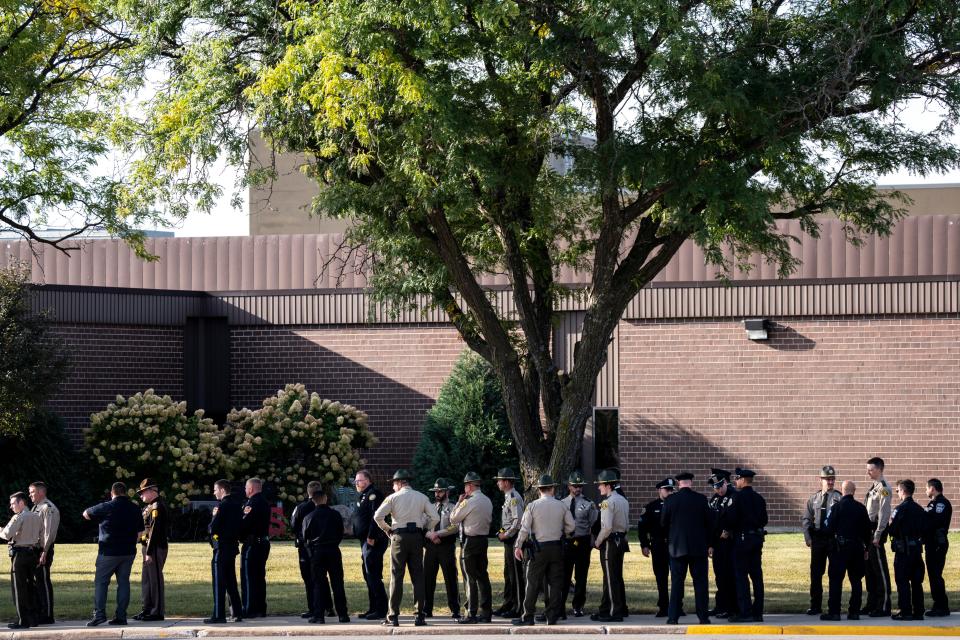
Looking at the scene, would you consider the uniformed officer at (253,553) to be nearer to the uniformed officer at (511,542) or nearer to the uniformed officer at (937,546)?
the uniformed officer at (511,542)

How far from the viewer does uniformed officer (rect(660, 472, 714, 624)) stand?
52.3 ft

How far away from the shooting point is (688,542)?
52.5ft

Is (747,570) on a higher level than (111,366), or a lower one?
lower

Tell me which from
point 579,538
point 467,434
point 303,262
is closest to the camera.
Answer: point 579,538

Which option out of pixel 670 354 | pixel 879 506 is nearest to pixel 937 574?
pixel 879 506

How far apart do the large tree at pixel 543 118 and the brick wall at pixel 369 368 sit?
11.3 metres

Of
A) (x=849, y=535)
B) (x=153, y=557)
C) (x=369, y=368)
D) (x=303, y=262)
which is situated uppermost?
(x=303, y=262)

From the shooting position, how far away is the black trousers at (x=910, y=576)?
53.2ft

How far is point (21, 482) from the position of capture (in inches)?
1062

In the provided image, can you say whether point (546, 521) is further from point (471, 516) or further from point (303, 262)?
point (303, 262)

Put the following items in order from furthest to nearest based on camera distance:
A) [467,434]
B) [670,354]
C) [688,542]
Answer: [670,354] → [467,434] → [688,542]

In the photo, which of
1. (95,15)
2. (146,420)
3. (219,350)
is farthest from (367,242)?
(219,350)

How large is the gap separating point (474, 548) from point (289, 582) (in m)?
4.96

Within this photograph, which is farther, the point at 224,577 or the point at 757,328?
the point at 757,328
